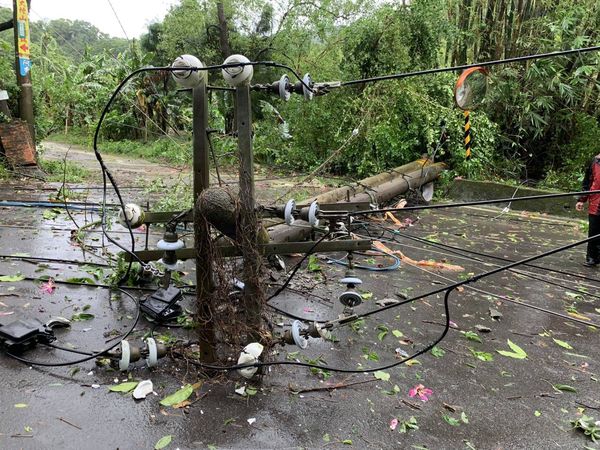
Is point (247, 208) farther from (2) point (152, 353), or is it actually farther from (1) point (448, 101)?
(1) point (448, 101)

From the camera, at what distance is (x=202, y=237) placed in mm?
2822

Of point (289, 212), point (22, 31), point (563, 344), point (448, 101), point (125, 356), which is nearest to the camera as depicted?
point (125, 356)

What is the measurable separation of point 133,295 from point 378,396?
2.35 meters

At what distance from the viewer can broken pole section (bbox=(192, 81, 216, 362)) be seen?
2.76 meters

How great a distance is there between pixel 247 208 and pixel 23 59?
986 cm

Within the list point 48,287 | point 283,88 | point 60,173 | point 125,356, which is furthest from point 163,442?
point 60,173

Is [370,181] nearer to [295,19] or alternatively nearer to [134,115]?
[295,19]

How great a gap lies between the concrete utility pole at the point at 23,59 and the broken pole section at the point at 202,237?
930 cm

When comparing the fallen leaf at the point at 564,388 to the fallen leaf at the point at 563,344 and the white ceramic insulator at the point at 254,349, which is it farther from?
the white ceramic insulator at the point at 254,349

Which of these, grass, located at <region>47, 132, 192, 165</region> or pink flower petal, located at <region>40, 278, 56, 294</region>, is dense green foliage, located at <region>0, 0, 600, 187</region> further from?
pink flower petal, located at <region>40, 278, 56, 294</region>

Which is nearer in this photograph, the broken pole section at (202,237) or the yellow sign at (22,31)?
the broken pole section at (202,237)

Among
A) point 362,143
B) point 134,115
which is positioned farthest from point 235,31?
point 362,143

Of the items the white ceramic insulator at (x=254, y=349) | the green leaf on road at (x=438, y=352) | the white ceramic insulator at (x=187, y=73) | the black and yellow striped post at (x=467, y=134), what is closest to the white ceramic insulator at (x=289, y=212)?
the white ceramic insulator at (x=254, y=349)

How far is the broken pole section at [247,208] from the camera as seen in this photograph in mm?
2846
